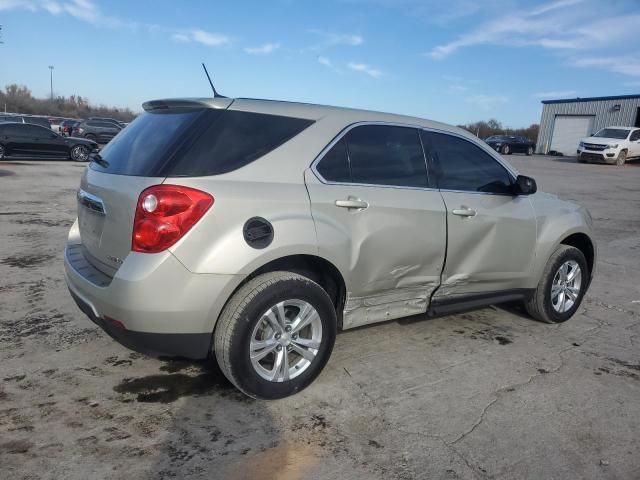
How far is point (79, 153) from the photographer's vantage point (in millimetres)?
20062

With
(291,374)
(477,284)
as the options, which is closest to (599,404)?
(477,284)

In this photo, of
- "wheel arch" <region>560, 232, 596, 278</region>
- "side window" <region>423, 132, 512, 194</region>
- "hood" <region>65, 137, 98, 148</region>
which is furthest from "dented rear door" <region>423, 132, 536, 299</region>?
"hood" <region>65, 137, 98, 148</region>

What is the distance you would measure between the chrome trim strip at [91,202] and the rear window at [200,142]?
193 millimetres

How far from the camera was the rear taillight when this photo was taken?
2.65 metres

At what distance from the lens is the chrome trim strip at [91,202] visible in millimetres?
2981

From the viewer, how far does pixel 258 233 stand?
2.82 metres

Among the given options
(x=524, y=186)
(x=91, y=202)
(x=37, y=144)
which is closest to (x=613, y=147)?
(x=524, y=186)

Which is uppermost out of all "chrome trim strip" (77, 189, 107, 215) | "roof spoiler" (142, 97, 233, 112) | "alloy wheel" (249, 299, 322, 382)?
"roof spoiler" (142, 97, 233, 112)

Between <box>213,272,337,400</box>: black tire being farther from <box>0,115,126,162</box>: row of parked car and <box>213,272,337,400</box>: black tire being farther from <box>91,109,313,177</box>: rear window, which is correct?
<box>0,115,126,162</box>: row of parked car

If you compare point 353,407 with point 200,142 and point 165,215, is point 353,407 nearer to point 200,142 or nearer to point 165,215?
point 165,215

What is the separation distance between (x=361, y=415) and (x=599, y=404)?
1.54 meters

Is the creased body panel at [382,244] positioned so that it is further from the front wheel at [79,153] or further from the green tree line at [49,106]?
the green tree line at [49,106]

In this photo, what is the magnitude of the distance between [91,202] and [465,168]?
2682 millimetres

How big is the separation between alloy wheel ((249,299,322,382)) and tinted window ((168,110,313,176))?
0.87 m
